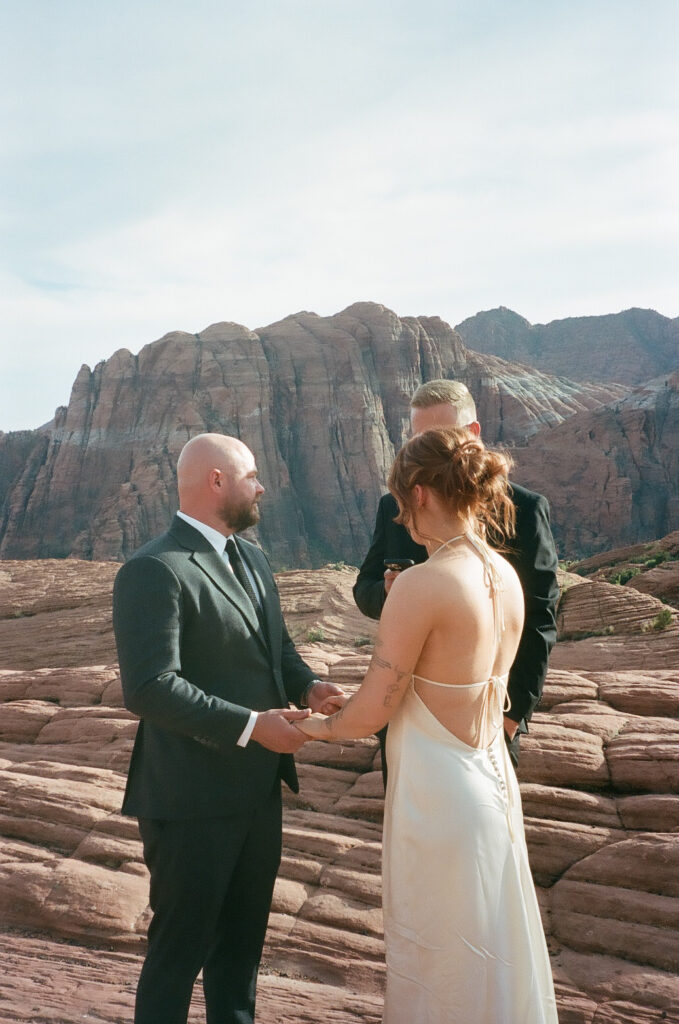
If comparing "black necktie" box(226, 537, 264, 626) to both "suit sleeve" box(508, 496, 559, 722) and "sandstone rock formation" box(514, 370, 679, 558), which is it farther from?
"sandstone rock formation" box(514, 370, 679, 558)

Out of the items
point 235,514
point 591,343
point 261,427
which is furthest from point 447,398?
point 591,343

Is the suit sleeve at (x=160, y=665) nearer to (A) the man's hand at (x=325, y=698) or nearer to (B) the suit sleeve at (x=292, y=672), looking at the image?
(A) the man's hand at (x=325, y=698)

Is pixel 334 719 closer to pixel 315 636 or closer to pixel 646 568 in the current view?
pixel 315 636

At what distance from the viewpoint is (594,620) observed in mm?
13359

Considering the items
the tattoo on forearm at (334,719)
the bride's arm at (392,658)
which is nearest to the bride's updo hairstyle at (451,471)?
the bride's arm at (392,658)

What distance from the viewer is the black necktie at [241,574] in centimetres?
334

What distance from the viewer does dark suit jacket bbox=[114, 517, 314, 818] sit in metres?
2.82

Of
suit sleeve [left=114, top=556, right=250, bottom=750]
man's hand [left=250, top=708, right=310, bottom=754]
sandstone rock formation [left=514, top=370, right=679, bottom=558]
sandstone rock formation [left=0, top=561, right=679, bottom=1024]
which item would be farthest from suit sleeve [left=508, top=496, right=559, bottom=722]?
sandstone rock formation [left=514, top=370, right=679, bottom=558]

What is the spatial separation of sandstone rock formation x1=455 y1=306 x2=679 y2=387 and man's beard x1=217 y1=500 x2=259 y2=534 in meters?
109

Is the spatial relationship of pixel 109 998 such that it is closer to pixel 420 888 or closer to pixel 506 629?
pixel 420 888

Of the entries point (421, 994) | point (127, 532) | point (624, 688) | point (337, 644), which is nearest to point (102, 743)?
point (624, 688)

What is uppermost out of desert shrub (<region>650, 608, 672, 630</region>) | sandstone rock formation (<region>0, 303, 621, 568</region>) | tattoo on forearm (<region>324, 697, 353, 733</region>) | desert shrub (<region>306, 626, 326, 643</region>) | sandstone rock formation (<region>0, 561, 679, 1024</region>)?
sandstone rock formation (<region>0, 303, 621, 568</region>)

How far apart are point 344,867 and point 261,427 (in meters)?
57.2

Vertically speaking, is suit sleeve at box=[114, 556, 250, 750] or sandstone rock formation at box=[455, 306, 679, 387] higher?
sandstone rock formation at box=[455, 306, 679, 387]
